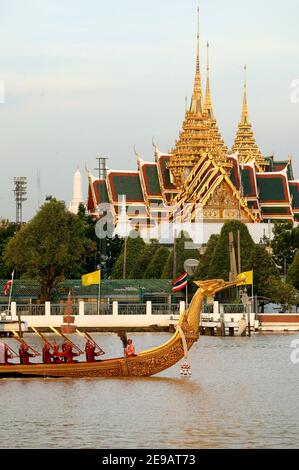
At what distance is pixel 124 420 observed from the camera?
40.5 m

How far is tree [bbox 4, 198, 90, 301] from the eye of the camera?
8244 cm

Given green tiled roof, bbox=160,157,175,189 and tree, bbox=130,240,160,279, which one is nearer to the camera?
tree, bbox=130,240,160,279

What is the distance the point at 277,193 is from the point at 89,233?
30.4 m

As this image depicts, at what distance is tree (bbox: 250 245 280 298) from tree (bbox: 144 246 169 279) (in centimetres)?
1399

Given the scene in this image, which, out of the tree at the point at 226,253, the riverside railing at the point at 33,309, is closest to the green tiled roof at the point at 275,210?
the tree at the point at 226,253

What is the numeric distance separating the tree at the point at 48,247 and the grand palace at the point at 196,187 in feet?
132

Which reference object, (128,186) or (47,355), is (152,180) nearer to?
(128,186)

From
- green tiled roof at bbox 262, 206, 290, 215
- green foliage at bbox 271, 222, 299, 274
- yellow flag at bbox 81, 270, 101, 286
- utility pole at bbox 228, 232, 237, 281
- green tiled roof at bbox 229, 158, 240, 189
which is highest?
green tiled roof at bbox 229, 158, 240, 189

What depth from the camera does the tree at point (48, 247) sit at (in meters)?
82.4

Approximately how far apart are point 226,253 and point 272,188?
4820 cm

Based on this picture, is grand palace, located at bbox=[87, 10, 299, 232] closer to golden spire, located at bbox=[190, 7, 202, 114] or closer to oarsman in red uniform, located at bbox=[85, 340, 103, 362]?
golden spire, located at bbox=[190, 7, 202, 114]

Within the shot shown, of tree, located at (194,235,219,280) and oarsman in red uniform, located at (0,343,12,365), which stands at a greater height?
tree, located at (194,235,219,280)

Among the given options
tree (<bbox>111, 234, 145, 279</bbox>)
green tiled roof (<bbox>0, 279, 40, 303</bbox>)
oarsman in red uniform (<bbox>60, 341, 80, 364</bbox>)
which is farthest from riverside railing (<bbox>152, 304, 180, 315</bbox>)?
oarsman in red uniform (<bbox>60, 341, 80, 364</bbox>)
